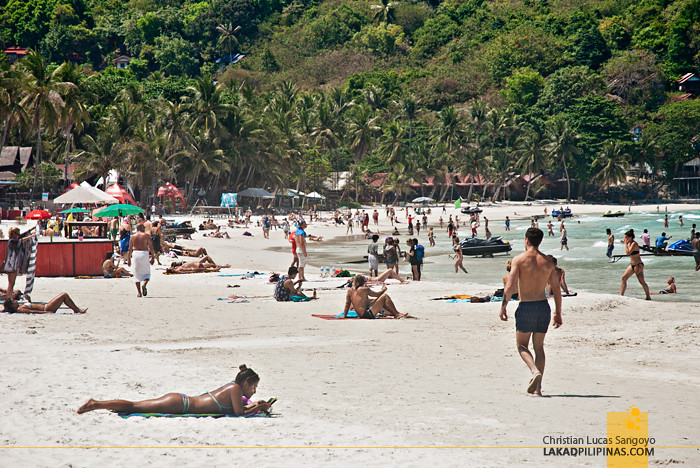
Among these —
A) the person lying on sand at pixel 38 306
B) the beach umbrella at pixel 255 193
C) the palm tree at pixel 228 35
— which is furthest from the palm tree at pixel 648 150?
the person lying on sand at pixel 38 306

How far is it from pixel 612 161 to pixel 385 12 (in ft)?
173

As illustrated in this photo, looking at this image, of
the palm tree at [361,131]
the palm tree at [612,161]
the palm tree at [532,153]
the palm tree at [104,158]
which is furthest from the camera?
the palm tree at [612,161]

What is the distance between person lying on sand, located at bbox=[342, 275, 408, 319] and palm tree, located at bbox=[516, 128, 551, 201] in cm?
7161

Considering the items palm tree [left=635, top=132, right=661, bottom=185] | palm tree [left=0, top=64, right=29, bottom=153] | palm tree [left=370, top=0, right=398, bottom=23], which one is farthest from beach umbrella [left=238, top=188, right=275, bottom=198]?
palm tree [left=370, top=0, right=398, bottom=23]

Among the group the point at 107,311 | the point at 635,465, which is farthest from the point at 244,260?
the point at 635,465

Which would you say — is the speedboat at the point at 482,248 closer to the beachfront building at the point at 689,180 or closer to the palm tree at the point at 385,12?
the beachfront building at the point at 689,180

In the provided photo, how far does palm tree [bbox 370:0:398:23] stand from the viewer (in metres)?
120

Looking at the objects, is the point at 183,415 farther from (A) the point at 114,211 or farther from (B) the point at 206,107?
(B) the point at 206,107

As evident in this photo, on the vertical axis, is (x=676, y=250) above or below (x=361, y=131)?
below

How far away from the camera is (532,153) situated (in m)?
82.2

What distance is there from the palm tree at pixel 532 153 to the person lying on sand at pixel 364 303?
71.6m

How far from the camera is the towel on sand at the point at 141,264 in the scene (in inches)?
582

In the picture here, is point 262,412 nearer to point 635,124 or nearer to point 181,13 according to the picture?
point 635,124

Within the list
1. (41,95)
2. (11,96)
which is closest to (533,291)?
(11,96)
